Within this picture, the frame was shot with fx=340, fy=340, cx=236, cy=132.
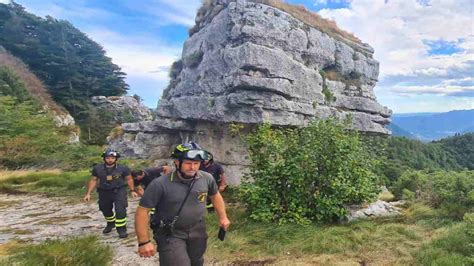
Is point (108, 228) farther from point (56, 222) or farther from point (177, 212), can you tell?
point (177, 212)

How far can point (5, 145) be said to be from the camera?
19.1 m

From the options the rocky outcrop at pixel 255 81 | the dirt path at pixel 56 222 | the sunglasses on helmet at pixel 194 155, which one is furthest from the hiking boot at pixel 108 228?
the rocky outcrop at pixel 255 81

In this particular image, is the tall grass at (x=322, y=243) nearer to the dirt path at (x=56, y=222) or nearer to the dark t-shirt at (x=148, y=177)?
the dirt path at (x=56, y=222)

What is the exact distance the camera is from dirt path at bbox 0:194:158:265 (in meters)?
6.39

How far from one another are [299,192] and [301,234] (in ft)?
3.19

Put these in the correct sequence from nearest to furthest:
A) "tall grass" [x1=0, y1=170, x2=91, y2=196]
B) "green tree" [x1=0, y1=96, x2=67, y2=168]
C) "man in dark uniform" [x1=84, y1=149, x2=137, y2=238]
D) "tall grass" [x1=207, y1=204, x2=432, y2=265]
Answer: "tall grass" [x1=207, y1=204, x2=432, y2=265] < "man in dark uniform" [x1=84, y1=149, x2=137, y2=238] < "tall grass" [x1=0, y1=170, x2=91, y2=196] < "green tree" [x1=0, y1=96, x2=67, y2=168]

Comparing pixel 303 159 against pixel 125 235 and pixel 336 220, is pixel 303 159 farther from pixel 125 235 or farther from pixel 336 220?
pixel 125 235

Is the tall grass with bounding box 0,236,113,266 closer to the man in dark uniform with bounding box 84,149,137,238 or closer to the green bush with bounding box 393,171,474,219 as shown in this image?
the man in dark uniform with bounding box 84,149,137,238

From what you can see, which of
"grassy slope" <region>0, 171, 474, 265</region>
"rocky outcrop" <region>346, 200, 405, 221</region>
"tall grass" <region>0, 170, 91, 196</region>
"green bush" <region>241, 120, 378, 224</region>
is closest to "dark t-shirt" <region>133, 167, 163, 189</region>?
"grassy slope" <region>0, 171, 474, 265</region>

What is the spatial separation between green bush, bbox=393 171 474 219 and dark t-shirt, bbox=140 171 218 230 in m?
5.39

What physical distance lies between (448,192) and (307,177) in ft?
9.41

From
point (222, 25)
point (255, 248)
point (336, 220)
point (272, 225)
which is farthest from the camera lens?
point (222, 25)

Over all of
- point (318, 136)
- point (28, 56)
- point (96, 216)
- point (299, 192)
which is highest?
point (28, 56)

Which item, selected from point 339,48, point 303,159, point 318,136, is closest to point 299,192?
point 303,159
